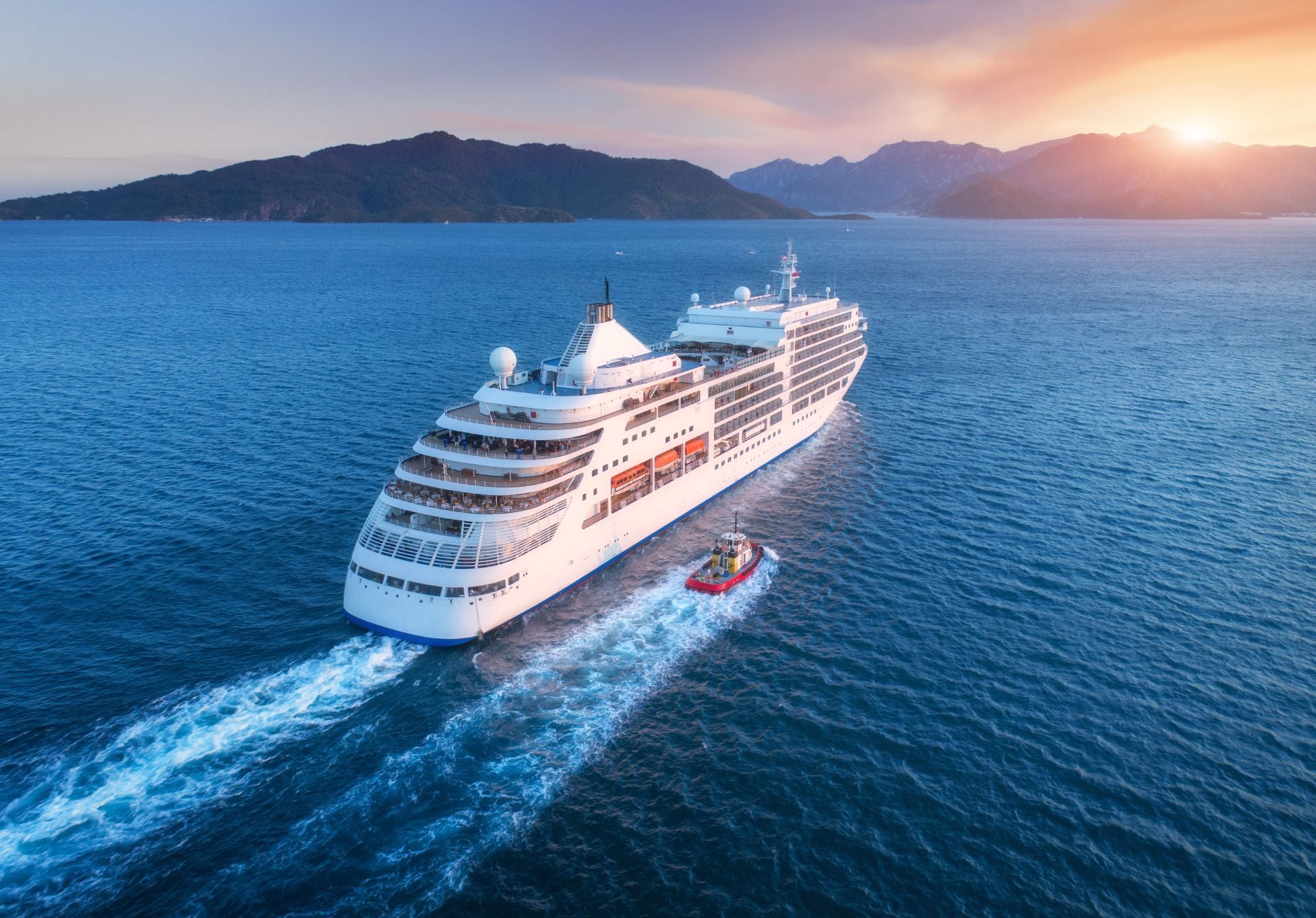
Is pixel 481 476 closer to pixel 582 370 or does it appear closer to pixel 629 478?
pixel 629 478

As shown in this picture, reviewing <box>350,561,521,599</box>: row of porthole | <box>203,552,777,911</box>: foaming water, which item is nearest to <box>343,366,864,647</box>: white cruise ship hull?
<box>350,561,521,599</box>: row of porthole

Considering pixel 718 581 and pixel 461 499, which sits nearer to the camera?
pixel 461 499

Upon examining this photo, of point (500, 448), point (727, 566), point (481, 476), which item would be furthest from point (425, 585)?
point (727, 566)

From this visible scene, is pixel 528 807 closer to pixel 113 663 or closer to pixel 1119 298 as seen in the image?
pixel 113 663

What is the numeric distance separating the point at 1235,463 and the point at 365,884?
76.0 meters

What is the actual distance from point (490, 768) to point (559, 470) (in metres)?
20.0

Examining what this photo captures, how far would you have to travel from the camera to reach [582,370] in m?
54.8

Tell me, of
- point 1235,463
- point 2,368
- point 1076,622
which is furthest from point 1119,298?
point 2,368

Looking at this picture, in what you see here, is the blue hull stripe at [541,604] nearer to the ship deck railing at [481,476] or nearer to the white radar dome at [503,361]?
the ship deck railing at [481,476]

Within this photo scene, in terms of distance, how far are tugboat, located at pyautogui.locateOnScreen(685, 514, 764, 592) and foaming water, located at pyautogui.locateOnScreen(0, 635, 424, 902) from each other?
18.8 metres

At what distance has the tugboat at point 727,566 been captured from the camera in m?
48.3

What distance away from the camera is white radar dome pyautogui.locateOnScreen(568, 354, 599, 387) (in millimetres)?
54469

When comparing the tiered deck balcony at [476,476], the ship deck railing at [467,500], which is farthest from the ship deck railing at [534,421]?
the ship deck railing at [467,500]

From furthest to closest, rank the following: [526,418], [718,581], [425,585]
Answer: [526,418], [718,581], [425,585]
